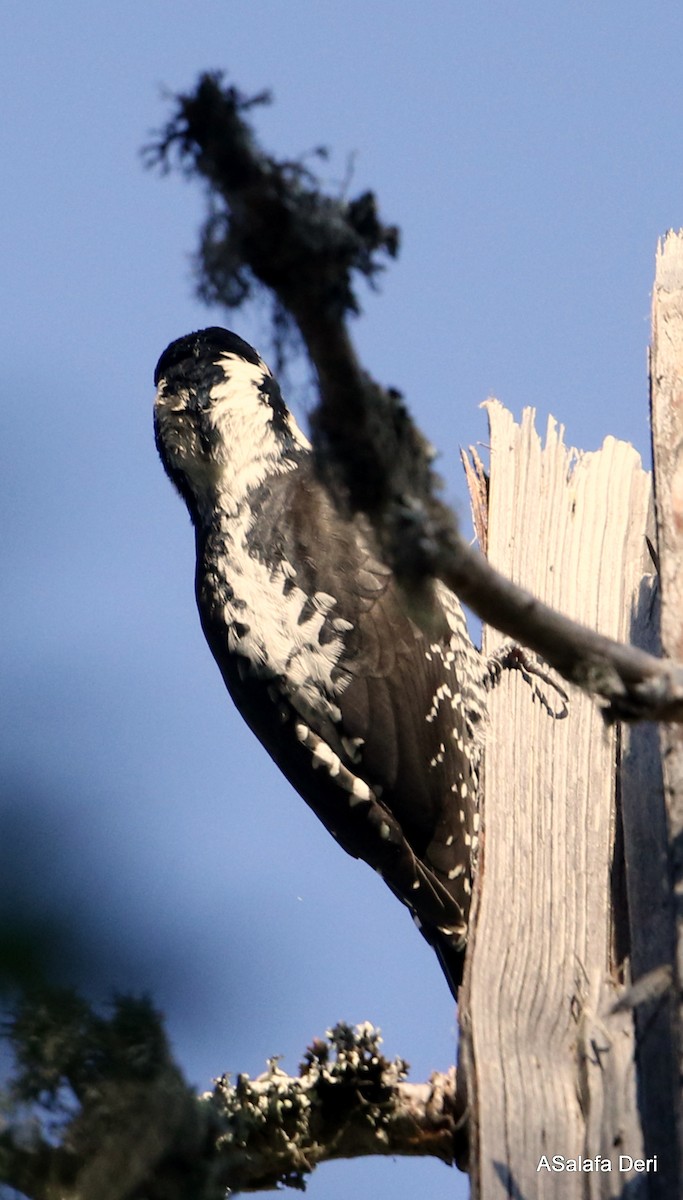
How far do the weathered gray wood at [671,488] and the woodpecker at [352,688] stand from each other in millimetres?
943

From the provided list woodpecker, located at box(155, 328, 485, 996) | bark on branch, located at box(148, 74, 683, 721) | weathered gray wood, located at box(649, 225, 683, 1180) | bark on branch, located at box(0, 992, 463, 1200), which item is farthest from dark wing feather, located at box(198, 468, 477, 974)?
bark on branch, located at box(148, 74, 683, 721)

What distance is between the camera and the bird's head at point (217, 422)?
13.1ft

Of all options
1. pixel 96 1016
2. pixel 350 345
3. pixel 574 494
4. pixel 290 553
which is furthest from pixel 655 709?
pixel 290 553

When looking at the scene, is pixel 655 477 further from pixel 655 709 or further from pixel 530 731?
pixel 655 709

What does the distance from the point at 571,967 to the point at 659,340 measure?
1.34 m

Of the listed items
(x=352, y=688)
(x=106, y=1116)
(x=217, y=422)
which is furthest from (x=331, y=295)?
(x=217, y=422)

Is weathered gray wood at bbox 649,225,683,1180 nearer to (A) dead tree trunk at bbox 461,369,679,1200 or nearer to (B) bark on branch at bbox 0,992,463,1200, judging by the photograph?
(A) dead tree trunk at bbox 461,369,679,1200

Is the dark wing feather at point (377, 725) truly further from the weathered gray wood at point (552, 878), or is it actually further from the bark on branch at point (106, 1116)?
the bark on branch at point (106, 1116)

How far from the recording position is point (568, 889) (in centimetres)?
282

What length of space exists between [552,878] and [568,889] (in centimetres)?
5

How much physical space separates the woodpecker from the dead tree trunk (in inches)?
9.4

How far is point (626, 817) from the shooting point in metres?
2.85

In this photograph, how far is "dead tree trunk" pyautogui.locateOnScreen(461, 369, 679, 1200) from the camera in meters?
2.30

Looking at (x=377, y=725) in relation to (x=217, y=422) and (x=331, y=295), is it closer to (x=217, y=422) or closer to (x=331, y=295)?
(x=217, y=422)
